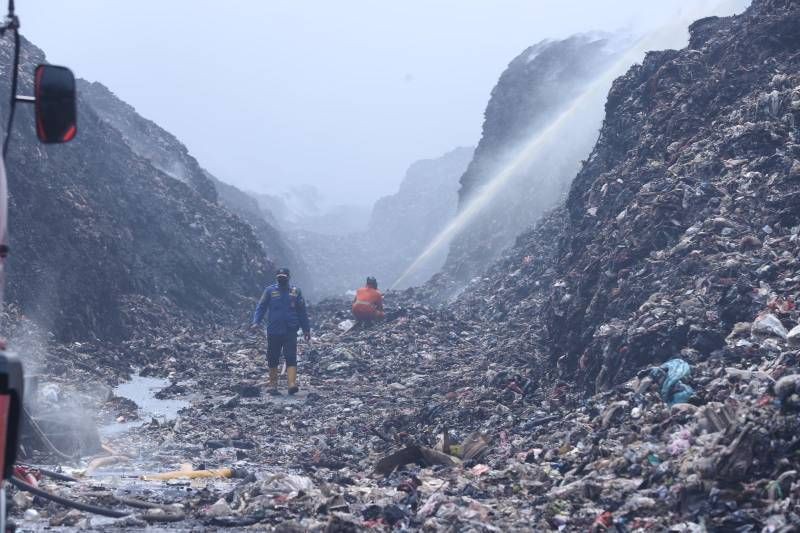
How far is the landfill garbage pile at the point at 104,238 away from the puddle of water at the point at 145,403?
1.94 m

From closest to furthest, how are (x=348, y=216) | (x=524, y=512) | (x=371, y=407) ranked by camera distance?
1. (x=524, y=512)
2. (x=371, y=407)
3. (x=348, y=216)

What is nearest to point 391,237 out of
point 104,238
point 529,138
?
point 529,138

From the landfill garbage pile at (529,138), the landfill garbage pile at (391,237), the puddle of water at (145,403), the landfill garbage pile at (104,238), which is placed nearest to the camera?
the puddle of water at (145,403)

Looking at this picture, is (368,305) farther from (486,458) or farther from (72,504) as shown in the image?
(72,504)

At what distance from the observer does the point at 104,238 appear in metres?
19.0

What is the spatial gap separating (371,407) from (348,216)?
301 feet

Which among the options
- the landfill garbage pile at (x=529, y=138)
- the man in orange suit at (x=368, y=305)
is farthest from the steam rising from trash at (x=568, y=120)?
the man in orange suit at (x=368, y=305)

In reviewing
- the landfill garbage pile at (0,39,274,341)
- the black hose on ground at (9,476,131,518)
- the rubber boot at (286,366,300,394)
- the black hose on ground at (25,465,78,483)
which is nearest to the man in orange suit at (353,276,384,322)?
the landfill garbage pile at (0,39,274,341)

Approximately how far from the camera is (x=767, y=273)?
344 inches

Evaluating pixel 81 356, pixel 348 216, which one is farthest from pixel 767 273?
pixel 348 216

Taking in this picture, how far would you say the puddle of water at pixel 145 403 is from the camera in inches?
419

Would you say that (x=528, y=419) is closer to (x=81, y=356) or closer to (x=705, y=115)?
(x=705, y=115)

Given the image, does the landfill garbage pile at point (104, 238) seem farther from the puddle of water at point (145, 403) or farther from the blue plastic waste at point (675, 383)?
the blue plastic waste at point (675, 383)

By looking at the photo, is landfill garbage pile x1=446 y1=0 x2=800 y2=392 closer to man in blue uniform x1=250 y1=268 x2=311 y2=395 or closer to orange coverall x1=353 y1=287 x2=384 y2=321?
orange coverall x1=353 y1=287 x2=384 y2=321
